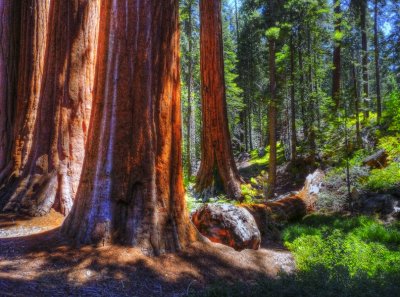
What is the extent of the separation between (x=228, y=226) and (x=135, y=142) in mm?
2314

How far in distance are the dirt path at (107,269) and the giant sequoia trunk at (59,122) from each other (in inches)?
73.3

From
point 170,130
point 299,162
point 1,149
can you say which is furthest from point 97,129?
point 299,162

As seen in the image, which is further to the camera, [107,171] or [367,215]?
[367,215]

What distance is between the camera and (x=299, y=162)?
17141 mm

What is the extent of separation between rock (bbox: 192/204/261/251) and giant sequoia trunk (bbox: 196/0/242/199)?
4779 mm

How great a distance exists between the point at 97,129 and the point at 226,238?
2674 millimetres

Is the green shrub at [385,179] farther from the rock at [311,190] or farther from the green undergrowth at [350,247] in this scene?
the green undergrowth at [350,247]

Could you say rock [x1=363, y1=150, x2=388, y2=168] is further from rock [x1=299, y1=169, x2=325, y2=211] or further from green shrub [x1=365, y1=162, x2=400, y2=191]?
rock [x1=299, y1=169, x2=325, y2=211]

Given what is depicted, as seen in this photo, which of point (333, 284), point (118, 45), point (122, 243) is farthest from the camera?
point (118, 45)

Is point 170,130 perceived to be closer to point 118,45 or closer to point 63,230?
point 118,45

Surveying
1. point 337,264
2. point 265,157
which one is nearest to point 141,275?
point 337,264

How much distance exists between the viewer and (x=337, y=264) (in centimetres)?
446

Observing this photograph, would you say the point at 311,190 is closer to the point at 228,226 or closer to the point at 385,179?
the point at 385,179

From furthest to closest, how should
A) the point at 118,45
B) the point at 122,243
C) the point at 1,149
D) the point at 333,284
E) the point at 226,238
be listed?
1. the point at 1,149
2. the point at 226,238
3. the point at 118,45
4. the point at 122,243
5. the point at 333,284
